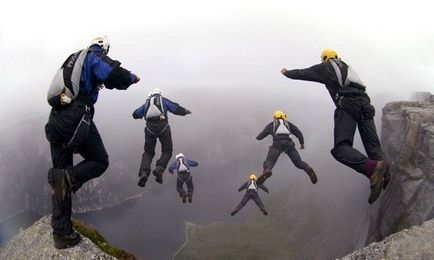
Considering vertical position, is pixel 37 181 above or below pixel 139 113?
below

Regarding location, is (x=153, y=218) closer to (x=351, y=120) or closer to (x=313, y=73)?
(x=313, y=73)

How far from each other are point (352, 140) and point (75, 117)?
7525 mm

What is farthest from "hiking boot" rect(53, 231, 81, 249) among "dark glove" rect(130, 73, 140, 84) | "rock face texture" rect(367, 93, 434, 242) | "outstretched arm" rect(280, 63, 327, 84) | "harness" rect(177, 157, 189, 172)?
"harness" rect(177, 157, 189, 172)

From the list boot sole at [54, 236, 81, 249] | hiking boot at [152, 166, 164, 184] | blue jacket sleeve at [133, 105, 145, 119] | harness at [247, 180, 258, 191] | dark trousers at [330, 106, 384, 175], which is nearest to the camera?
boot sole at [54, 236, 81, 249]

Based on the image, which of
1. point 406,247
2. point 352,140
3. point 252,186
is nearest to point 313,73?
point 352,140

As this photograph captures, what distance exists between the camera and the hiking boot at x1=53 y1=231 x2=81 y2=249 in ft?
29.3

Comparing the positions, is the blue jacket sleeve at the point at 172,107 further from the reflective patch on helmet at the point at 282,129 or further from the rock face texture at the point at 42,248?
the rock face texture at the point at 42,248

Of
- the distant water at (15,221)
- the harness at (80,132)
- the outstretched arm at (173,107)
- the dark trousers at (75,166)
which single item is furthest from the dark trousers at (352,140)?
the distant water at (15,221)

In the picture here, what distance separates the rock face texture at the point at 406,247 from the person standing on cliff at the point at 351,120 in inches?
47.9

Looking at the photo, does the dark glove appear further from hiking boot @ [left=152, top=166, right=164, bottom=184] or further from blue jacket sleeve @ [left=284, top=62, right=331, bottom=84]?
hiking boot @ [left=152, top=166, right=164, bottom=184]

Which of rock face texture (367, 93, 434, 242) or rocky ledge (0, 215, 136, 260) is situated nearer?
rocky ledge (0, 215, 136, 260)

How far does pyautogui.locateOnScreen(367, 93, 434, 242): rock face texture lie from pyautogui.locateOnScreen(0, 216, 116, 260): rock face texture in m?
15.3

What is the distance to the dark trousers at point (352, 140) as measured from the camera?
10258mm

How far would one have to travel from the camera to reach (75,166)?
8.51 metres
